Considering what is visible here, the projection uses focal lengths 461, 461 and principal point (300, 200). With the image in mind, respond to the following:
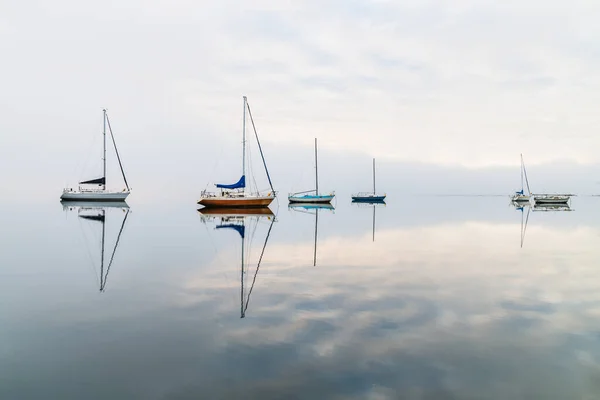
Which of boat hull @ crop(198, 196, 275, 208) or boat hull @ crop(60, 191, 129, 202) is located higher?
boat hull @ crop(60, 191, 129, 202)

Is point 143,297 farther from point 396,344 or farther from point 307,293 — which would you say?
point 396,344

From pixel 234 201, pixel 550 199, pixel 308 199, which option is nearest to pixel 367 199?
pixel 308 199

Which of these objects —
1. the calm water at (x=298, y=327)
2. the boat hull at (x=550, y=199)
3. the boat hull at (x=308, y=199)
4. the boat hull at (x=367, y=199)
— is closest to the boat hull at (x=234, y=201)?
the boat hull at (x=308, y=199)

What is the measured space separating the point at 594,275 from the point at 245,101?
55520 mm

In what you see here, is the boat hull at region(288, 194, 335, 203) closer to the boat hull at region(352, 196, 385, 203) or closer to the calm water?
the boat hull at region(352, 196, 385, 203)

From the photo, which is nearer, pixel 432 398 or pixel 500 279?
pixel 432 398

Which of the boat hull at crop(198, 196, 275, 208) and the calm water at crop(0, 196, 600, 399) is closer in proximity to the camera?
the calm water at crop(0, 196, 600, 399)

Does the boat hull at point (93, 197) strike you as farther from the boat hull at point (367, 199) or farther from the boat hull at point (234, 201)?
the boat hull at point (367, 199)

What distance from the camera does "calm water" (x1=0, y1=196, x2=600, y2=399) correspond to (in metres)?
7.71

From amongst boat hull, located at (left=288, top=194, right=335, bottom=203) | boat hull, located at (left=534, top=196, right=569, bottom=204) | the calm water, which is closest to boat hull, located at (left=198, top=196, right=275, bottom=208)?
boat hull, located at (left=288, top=194, right=335, bottom=203)

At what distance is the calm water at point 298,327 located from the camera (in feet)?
25.3

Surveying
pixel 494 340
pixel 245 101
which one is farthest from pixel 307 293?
pixel 245 101

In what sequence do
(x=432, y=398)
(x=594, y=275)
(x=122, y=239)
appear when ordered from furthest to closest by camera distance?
(x=122, y=239) < (x=594, y=275) < (x=432, y=398)

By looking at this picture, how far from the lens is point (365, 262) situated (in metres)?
21.7
